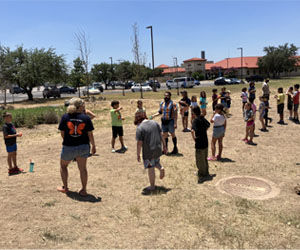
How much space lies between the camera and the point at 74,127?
14.8 feet

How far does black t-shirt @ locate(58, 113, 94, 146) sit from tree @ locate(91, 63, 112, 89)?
192 ft

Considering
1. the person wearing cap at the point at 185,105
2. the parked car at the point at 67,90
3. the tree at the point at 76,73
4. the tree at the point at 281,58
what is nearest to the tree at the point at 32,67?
the tree at the point at 76,73

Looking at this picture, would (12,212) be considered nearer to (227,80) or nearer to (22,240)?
(22,240)

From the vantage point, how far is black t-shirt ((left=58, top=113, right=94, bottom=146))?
450cm

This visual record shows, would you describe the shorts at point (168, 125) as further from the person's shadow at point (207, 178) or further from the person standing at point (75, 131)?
the person standing at point (75, 131)

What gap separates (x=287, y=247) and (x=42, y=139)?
9846mm

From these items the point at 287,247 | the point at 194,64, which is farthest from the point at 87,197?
the point at 194,64

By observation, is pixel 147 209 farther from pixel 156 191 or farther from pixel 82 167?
pixel 82 167

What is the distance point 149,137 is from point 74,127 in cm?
136

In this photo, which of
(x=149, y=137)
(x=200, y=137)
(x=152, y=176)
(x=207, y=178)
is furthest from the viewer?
(x=207, y=178)

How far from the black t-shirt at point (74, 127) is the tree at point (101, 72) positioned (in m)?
58.5

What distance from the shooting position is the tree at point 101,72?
61.1 m

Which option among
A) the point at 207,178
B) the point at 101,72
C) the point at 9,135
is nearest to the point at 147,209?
the point at 207,178

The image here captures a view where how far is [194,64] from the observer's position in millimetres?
87250
